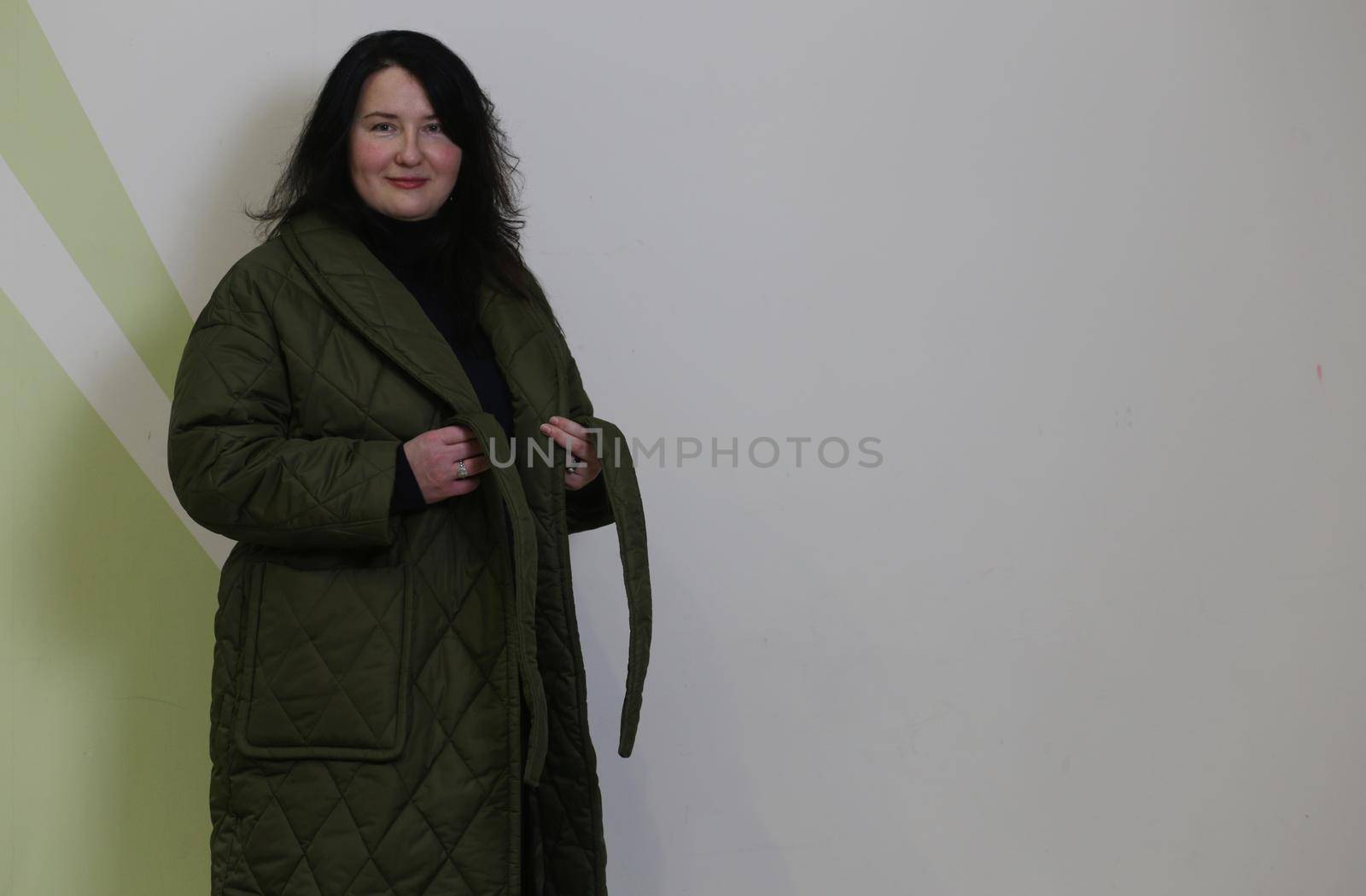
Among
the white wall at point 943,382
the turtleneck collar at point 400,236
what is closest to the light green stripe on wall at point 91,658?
the white wall at point 943,382

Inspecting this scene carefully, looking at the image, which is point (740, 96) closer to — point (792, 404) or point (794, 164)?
point (794, 164)

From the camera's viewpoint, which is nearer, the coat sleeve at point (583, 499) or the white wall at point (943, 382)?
the coat sleeve at point (583, 499)

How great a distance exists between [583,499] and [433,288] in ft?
1.10

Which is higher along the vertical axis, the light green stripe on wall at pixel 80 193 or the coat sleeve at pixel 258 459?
the light green stripe on wall at pixel 80 193

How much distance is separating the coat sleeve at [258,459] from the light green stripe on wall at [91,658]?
0.56 metres

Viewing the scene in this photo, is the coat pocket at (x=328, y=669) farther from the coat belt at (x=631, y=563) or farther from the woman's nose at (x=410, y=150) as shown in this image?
the woman's nose at (x=410, y=150)

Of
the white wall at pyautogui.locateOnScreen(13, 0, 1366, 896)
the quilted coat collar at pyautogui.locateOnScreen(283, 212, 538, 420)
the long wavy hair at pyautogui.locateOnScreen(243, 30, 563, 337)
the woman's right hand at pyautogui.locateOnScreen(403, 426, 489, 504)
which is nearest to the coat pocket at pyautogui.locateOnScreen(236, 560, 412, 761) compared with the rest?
the woman's right hand at pyautogui.locateOnScreen(403, 426, 489, 504)

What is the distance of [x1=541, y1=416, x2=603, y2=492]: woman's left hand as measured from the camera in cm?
138

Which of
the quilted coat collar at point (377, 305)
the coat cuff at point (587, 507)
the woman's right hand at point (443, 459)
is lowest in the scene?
the coat cuff at point (587, 507)

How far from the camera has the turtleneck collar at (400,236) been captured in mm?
1423

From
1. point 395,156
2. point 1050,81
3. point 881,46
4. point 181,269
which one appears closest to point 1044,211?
point 1050,81

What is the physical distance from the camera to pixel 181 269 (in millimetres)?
1766

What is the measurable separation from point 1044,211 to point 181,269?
1442 millimetres

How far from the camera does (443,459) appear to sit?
4.15 feet
